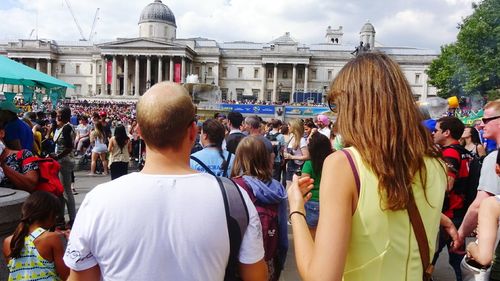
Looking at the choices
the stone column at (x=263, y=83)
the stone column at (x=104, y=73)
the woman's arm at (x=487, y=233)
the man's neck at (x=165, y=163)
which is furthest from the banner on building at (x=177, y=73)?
the man's neck at (x=165, y=163)

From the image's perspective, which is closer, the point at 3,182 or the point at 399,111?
the point at 399,111

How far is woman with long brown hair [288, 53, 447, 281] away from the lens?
5.50 ft

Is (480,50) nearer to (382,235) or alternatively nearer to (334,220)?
(382,235)

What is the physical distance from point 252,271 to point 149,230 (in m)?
0.51

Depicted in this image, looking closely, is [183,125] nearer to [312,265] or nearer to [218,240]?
[218,240]

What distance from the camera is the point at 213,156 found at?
4613 mm

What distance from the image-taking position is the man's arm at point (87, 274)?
1.83 meters

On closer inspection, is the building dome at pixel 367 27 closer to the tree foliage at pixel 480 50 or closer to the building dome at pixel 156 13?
the building dome at pixel 156 13

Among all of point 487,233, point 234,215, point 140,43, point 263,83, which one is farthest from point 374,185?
Result: point 263,83

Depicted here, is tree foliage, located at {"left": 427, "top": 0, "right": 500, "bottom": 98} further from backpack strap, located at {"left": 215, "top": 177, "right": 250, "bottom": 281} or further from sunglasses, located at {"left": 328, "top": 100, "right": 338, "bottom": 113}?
backpack strap, located at {"left": 215, "top": 177, "right": 250, "bottom": 281}

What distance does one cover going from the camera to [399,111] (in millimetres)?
1814

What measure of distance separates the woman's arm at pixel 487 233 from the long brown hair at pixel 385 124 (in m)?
0.71

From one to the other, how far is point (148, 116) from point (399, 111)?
106cm

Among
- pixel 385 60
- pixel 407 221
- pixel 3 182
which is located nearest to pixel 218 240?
pixel 407 221
